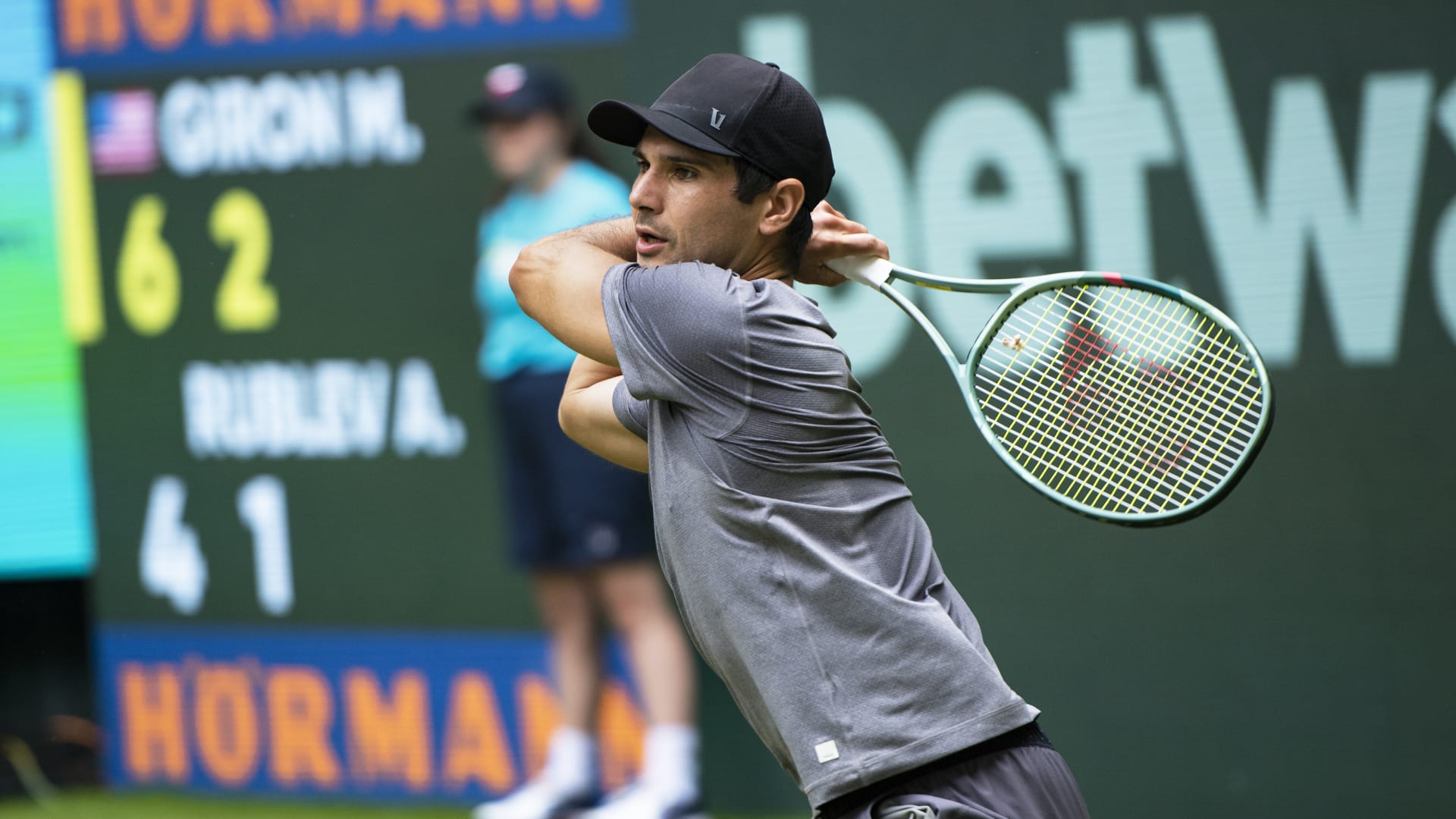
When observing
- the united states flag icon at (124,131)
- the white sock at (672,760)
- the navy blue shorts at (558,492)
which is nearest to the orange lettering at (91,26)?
the united states flag icon at (124,131)

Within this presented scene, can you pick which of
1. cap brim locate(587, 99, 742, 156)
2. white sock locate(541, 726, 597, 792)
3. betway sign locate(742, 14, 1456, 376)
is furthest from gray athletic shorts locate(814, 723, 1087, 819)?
white sock locate(541, 726, 597, 792)

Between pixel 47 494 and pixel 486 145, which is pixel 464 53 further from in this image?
pixel 47 494

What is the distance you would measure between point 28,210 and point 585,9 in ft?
5.88

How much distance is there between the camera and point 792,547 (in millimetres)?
2082

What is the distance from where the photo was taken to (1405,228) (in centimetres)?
394

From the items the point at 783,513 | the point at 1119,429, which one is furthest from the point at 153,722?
the point at 783,513

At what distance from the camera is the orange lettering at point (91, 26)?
4992 mm

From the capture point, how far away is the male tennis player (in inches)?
82.0

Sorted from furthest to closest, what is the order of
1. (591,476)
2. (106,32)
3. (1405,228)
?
(106,32) → (591,476) → (1405,228)

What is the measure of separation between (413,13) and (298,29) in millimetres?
355

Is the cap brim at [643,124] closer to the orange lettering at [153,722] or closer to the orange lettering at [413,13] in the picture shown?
the orange lettering at [413,13]

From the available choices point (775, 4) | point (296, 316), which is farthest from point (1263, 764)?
point (296, 316)

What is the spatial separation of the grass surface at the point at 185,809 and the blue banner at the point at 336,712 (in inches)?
1.6

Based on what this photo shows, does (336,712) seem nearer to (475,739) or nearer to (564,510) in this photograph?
(475,739)
